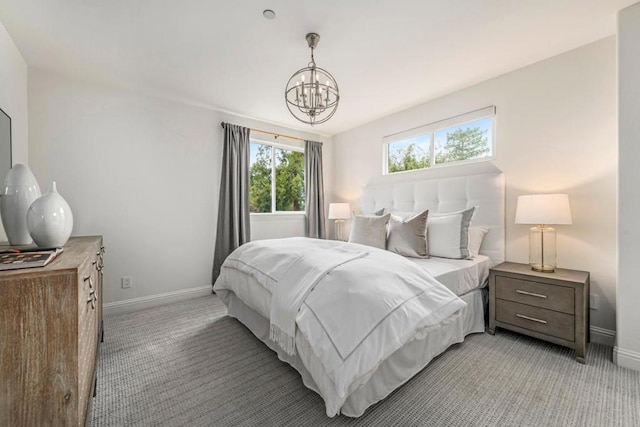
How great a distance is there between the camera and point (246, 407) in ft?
5.17

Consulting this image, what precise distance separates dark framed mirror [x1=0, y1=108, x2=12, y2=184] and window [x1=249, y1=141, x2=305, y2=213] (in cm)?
241

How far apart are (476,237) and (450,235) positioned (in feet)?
1.23

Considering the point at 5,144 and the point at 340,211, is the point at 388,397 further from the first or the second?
the point at 5,144

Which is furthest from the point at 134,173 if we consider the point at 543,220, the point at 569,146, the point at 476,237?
the point at 569,146

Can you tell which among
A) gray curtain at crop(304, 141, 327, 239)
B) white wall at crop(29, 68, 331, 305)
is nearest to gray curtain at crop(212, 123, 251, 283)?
white wall at crop(29, 68, 331, 305)

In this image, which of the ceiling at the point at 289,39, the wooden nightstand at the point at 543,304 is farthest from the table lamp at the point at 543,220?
the ceiling at the point at 289,39

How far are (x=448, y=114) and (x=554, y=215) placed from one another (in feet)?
5.55

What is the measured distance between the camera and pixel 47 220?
4.30 ft

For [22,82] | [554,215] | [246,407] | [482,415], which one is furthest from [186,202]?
[554,215]

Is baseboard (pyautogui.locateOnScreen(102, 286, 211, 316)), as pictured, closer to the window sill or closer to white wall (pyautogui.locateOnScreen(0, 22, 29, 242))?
the window sill

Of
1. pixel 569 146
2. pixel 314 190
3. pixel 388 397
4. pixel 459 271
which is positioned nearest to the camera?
pixel 388 397

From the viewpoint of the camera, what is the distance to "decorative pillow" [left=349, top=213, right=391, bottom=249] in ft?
9.71

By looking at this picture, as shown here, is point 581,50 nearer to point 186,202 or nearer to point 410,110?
point 410,110

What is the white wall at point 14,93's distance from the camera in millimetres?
2025
